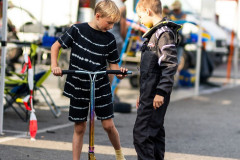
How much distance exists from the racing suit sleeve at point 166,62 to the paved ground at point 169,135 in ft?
5.94

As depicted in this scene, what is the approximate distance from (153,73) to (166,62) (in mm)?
156

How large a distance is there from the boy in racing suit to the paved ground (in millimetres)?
1484

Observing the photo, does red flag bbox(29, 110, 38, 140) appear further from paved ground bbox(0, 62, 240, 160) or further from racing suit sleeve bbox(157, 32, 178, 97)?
racing suit sleeve bbox(157, 32, 178, 97)

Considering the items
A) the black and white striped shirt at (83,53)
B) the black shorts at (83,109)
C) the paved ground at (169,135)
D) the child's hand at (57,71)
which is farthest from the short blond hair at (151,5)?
the paved ground at (169,135)

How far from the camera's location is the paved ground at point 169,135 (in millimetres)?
6480

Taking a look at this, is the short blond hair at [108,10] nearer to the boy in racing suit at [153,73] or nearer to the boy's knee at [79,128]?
the boy in racing suit at [153,73]

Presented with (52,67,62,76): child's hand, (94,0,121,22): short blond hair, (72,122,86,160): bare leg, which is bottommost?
(72,122,86,160): bare leg

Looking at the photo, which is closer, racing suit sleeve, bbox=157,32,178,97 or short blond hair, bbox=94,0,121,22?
racing suit sleeve, bbox=157,32,178,97

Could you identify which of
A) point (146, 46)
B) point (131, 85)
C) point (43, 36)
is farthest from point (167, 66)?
point (131, 85)

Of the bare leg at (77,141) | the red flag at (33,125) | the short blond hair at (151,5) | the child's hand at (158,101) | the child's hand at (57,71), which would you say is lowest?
the red flag at (33,125)

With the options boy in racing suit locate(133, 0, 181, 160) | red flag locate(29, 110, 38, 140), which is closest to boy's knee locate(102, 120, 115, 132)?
boy in racing suit locate(133, 0, 181, 160)

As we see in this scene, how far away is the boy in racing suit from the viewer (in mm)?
4707

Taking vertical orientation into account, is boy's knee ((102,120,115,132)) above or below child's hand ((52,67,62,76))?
below

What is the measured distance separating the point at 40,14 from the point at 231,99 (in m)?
4.54
